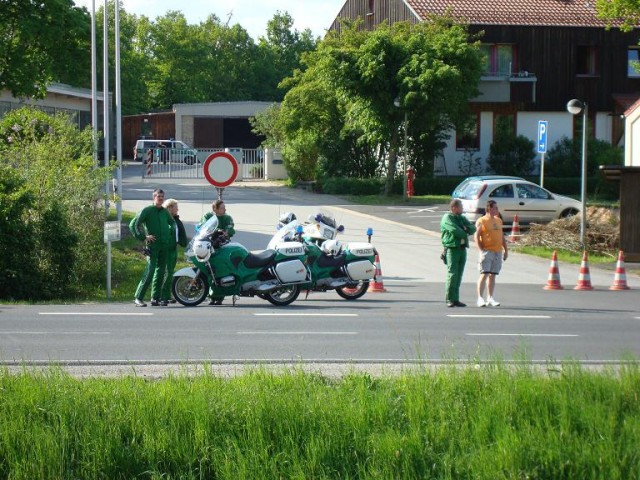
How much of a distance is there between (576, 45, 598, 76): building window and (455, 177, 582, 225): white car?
2119 cm

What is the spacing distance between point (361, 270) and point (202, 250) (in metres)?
2.93

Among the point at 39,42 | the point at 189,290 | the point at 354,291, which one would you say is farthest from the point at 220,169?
the point at 39,42

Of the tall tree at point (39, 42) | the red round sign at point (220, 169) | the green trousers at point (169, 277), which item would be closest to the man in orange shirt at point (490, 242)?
the red round sign at point (220, 169)

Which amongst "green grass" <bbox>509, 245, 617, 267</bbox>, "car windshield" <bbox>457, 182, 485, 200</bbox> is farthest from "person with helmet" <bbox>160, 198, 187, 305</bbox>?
"car windshield" <bbox>457, 182, 485, 200</bbox>

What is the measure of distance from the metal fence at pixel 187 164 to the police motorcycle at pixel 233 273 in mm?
38587

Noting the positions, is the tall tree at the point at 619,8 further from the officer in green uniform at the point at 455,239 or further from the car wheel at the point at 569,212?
the officer in green uniform at the point at 455,239

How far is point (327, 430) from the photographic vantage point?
8.61 metres

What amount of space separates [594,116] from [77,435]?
47.8 metres

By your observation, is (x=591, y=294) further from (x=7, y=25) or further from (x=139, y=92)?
(x=139, y=92)

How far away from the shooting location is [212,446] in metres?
8.51

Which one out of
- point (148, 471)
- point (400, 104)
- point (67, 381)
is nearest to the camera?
point (148, 471)

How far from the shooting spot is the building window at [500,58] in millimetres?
51375

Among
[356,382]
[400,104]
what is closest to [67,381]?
[356,382]

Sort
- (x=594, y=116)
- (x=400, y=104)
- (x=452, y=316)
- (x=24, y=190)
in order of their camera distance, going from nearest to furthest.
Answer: (x=452, y=316)
(x=24, y=190)
(x=400, y=104)
(x=594, y=116)
